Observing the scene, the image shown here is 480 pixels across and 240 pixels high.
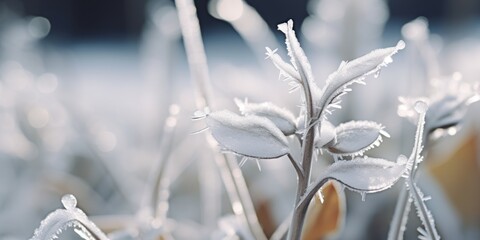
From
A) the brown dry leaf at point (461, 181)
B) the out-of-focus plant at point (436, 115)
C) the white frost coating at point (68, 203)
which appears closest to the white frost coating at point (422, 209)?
the out-of-focus plant at point (436, 115)

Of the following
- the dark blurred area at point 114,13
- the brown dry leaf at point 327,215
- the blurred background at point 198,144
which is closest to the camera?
the brown dry leaf at point 327,215

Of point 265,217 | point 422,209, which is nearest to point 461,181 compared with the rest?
point 265,217

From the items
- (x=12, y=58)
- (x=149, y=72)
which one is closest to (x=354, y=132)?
(x=149, y=72)

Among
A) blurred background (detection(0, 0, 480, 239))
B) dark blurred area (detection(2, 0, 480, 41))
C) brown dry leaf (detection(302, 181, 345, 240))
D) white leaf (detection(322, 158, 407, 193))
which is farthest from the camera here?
dark blurred area (detection(2, 0, 480, 41))

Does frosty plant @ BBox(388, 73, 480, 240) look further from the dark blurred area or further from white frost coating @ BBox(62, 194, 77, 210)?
the dark blurred area

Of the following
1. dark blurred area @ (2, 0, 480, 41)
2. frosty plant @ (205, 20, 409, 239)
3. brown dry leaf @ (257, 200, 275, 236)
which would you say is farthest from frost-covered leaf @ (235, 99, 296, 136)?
dark blurred area @ (2, 0, 480, 41)

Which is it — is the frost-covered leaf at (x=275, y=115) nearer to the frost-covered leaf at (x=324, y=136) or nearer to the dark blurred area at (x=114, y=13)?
the frost-covered leaf at (x=324, y=136)
